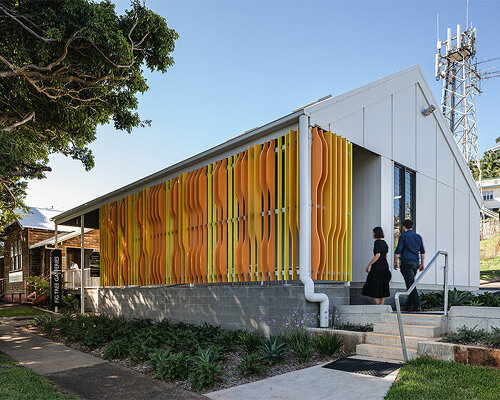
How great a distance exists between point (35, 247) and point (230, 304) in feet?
58.3

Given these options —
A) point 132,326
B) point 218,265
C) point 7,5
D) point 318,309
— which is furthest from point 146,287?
point 7,5

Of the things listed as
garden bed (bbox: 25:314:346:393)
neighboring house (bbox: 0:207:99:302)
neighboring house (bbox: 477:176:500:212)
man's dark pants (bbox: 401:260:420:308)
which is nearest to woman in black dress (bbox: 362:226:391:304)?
man's dark pants (bbox: 401:260:420:308)

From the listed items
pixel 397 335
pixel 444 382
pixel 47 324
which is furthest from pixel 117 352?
A: pixel 444 382

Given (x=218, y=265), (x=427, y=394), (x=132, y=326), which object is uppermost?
(x=218, y=265)

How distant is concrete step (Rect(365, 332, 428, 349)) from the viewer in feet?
20.9

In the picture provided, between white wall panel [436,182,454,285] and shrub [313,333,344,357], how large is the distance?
20.5 feet

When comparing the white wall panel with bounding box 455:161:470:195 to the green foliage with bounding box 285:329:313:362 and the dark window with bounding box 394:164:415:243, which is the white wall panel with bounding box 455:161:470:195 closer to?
the dark window with bounding box 394:164:415:243

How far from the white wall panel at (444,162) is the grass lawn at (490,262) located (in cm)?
1415

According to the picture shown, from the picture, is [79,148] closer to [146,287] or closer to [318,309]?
[146,287]

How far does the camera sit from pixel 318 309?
25.4 feet

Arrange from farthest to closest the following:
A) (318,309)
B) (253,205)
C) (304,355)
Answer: (253,205) → (318,309) → (304,355)

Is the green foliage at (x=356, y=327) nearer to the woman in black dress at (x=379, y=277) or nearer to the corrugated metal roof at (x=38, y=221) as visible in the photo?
the woman in black dress at (x=379, y=277)

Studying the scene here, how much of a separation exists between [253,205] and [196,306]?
297 centimetres

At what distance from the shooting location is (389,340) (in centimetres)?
660
